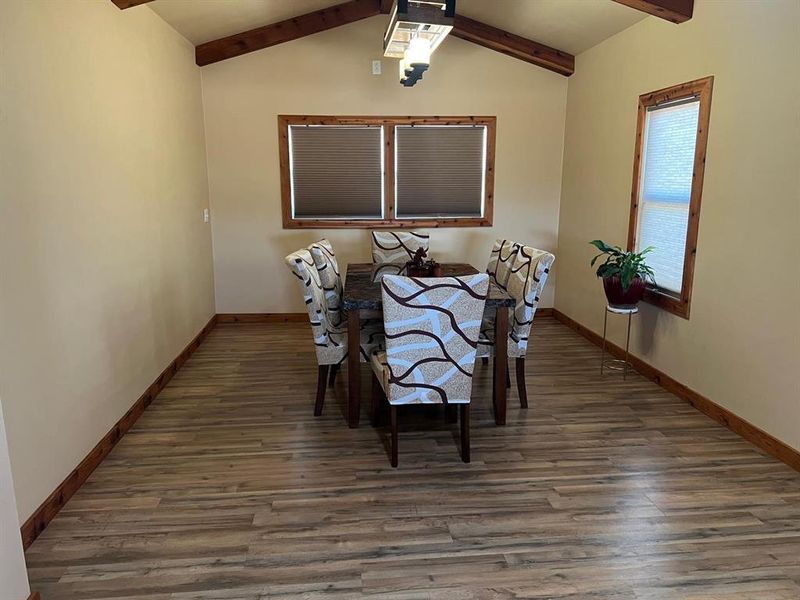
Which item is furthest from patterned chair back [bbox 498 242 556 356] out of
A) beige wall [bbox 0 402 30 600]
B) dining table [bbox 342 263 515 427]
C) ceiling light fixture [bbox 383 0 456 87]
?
beige wall [bbox 0 402 30 600]

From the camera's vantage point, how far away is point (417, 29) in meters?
3.06

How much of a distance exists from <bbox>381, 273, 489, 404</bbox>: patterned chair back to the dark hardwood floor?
0.42 meters

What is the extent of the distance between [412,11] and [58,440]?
2.73 m

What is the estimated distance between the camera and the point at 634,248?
419cm

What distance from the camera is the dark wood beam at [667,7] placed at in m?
3.33

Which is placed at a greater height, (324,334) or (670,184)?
(670,184)

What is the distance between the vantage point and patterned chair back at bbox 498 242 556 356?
10.5 feet

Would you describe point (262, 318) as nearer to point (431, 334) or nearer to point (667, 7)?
point (431, 334)

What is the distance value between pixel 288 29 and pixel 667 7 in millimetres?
3038

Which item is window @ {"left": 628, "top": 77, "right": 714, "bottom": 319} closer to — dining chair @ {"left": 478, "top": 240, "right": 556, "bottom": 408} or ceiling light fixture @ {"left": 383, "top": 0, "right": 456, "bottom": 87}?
dining chair @ {"left": 478, "top": 240, "right": 556, "bottom": 408}

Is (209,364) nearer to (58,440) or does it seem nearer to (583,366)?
(58,440)

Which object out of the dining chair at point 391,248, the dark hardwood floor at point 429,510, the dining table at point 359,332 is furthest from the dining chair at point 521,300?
the dining chair at point 391,248

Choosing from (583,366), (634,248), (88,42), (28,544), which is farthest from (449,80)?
(28,544)

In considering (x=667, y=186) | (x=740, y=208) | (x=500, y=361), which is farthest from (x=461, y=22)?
(x=500, y=361)
